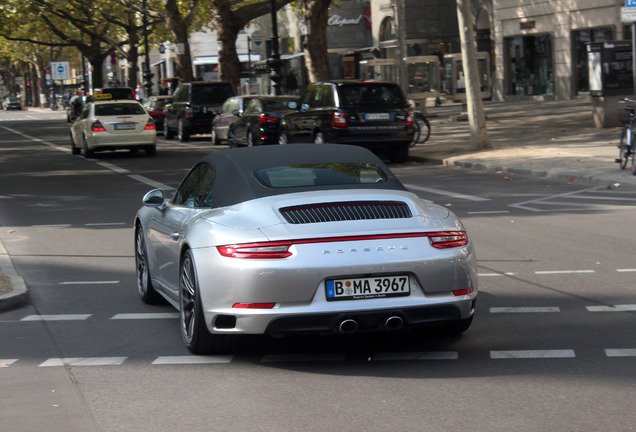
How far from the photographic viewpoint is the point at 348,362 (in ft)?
20.8

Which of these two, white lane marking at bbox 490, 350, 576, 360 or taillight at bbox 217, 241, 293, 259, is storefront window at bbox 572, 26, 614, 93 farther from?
taillight at bbox 217, 241, 293, 259

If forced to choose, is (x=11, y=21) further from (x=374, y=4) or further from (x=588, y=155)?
(x=588, y=155)

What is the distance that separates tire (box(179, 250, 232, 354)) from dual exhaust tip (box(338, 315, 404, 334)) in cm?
85

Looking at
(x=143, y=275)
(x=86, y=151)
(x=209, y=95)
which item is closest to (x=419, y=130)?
(x=86, y=151)

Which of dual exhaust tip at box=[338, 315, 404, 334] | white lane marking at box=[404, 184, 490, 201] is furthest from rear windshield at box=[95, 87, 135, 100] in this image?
dual exhaust tip at box=[338, 315, 404, 334]

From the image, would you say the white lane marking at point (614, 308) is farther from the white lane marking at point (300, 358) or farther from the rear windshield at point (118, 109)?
the rear windshield at point (118, 109)

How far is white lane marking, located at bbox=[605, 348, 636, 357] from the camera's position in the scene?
20.6 feet

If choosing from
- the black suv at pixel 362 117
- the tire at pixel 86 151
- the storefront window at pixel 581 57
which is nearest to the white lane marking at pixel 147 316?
the black suv at pixel 362 117

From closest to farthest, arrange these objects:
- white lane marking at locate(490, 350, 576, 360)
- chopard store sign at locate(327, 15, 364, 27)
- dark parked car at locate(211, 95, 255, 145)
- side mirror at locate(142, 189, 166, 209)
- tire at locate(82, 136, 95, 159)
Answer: white lane marking at locate(490, 350, 576, 360), side mirror at locate(142, 189, 166, 209), tire at locate(82, 136, 95, 159), dark parked car at locate(211, 95, 255, 145), chopard store sign at locate(327, 15, 364, 27)

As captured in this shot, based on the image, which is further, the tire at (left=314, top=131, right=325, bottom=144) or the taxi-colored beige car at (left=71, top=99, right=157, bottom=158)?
the taxi-colored beige car at (left=71, top=99, right=157, bottom=158)

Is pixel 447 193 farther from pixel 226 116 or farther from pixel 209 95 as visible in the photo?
pixel 209 95

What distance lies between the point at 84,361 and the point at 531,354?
9.39 ft

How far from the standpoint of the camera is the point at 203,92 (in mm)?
34125

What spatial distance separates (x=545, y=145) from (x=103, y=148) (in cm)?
1161
